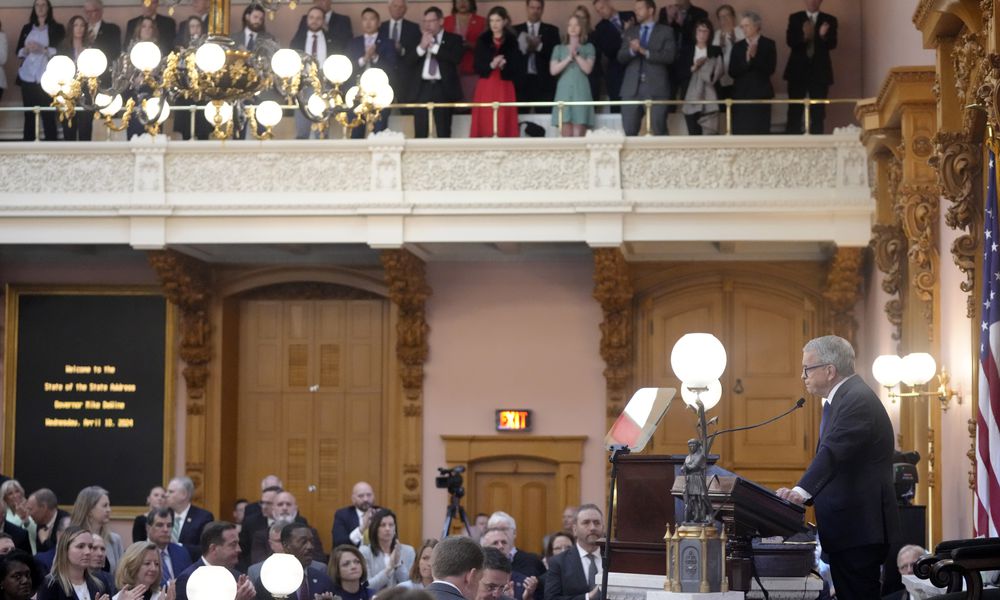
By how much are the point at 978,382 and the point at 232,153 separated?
8.74 meters

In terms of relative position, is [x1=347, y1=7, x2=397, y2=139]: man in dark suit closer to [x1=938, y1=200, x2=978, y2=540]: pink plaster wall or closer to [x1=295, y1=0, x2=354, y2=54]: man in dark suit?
[x1=295, y1=0, x2=354, y2=54]: man in dark suit

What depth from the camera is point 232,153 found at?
1446cm

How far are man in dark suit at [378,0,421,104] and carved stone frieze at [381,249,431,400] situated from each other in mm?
1678

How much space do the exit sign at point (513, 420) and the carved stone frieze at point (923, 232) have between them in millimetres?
6474

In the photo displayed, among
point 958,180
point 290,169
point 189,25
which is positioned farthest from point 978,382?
point 189,25

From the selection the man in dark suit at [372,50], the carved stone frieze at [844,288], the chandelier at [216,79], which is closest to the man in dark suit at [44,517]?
the chandelier at [216,79]

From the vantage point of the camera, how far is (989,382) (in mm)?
7020

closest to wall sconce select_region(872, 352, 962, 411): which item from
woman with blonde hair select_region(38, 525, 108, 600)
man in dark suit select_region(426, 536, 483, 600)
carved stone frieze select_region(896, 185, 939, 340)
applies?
carved stone frieze select_region(896, 185, 939, 340)

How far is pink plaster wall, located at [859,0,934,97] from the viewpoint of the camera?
473 inches

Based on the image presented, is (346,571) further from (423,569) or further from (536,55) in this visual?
(536,55)

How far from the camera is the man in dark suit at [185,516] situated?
39.8ft

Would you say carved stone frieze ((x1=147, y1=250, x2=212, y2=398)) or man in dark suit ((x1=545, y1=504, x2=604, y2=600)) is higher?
carved stone frieze ((x1=147, y1=250, x2=212, y2=398))

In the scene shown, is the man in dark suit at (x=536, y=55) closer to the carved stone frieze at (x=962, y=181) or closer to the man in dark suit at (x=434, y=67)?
the man in dark suit at (x=434, y=67)

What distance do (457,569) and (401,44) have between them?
9.86 m
